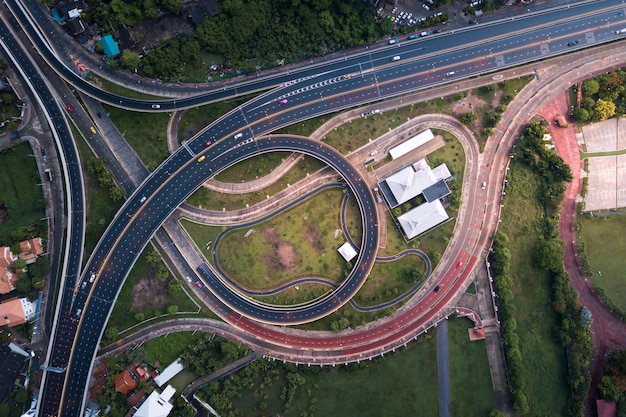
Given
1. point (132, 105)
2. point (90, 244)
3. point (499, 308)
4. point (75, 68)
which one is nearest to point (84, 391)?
point (90, 244)

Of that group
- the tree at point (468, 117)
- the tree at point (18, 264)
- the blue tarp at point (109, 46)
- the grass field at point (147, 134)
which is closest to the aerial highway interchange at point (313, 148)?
the grass field at point (147, 134)

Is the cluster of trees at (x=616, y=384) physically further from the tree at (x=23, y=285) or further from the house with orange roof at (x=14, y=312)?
the tree at (x=23, y=285)

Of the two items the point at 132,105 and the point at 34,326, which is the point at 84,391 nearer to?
the point at 34,326

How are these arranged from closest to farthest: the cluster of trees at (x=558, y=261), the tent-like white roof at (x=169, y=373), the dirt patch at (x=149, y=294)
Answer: the tent-like white roof at (x=169, y=373)
the cluster of trees at (x=558, y=261)
the dirt patch at (x=149, y=294)

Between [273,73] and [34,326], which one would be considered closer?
[34,326]

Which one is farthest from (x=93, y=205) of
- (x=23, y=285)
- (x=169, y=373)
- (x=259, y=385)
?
(x=259, y=385)

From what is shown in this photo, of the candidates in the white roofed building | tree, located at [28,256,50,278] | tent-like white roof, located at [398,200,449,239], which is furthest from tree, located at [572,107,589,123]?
tree, located at [28,256,50,278]
